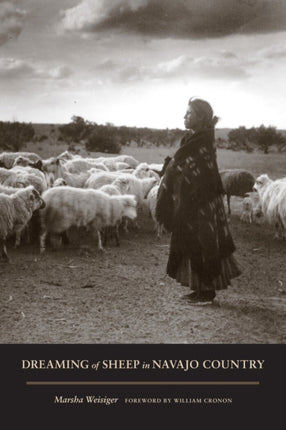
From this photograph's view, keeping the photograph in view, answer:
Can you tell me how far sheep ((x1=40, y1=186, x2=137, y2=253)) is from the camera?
8.72m

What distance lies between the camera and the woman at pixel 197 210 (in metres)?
5.47

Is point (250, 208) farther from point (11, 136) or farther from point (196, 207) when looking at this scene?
point (11, 136)

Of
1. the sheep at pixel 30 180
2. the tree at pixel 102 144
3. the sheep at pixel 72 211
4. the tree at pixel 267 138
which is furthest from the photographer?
the tree at pixel 267 138

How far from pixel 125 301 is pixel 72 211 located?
2804mm

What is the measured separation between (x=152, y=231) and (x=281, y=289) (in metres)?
4.31

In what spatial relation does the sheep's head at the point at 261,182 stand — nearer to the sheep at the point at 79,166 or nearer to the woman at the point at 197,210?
the sheep at the point at 79,166

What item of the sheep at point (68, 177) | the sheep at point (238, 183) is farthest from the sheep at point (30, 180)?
the sheep at point (238, 183)

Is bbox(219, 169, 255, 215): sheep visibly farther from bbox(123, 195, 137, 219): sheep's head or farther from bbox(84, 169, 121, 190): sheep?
bbox(123, 195, 137, 219): sheep's head

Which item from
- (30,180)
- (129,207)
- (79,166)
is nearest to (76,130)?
(79,166)

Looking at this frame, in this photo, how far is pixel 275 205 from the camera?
33.1 ft

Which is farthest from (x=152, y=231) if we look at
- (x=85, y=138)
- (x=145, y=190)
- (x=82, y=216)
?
(x=85, y=138)

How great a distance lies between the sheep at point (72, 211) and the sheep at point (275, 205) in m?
3.17
